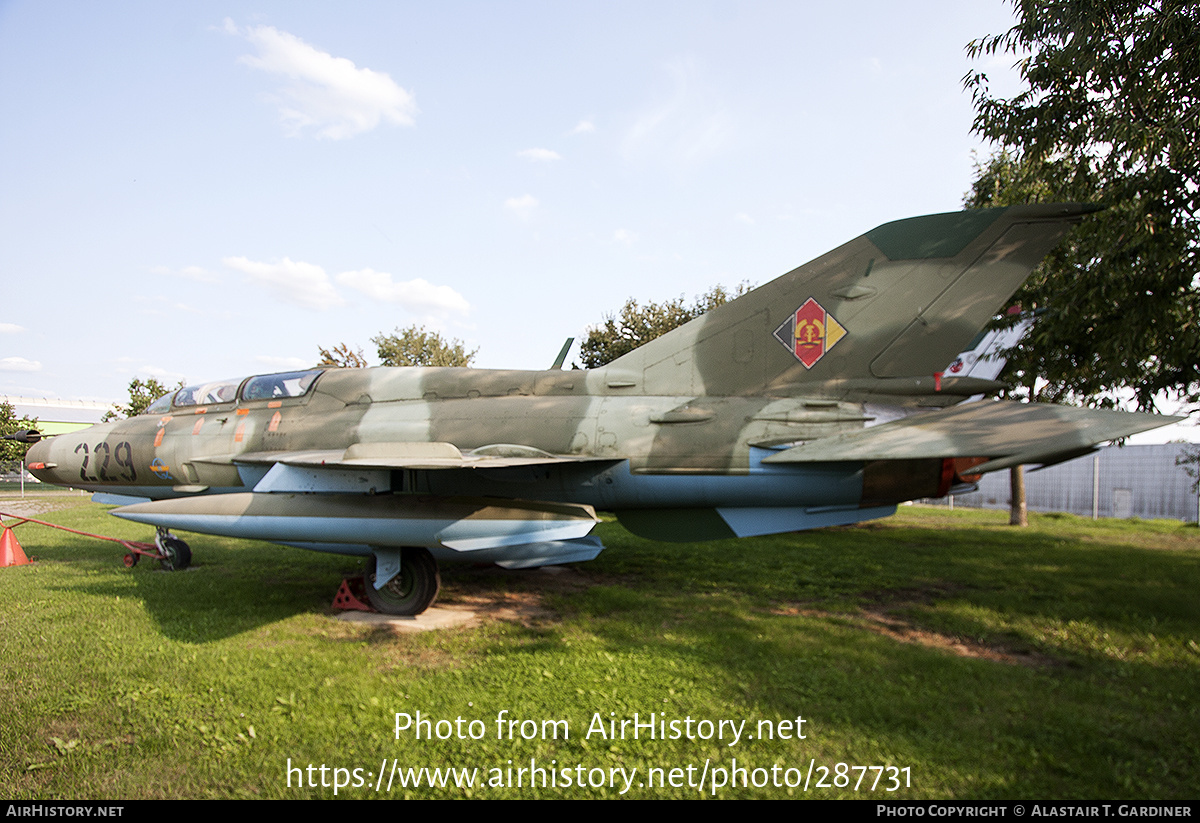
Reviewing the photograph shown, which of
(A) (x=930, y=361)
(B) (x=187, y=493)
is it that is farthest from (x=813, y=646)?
(B) (x=187, y=493)

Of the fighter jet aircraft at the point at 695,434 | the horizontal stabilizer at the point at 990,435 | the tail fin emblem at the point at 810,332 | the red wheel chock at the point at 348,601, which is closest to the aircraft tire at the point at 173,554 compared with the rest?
the fighter jet aircraft at the point at 695,434

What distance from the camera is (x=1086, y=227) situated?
7.76 metres

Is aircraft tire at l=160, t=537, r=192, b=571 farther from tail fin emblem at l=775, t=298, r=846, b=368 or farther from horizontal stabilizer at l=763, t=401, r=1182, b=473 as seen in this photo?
tail fin emblem at l=775, t=298, r=846, b=368

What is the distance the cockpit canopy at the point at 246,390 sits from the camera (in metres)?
7.85

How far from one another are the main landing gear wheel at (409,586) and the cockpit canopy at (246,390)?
2.81m

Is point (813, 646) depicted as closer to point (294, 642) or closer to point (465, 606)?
point (465, 606)

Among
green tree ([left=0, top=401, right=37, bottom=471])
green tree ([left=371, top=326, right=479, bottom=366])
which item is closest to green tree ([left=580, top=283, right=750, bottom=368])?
green tree ([left=371, top=326, right=479, bottom=366])

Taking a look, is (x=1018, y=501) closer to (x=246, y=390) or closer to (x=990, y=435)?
(x=990, y=435)

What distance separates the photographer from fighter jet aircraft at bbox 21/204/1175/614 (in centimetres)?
567

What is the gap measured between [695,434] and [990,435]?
102 inches

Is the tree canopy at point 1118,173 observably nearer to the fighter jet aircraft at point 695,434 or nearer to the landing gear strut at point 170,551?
the fighter jet aircraft at point 695,434

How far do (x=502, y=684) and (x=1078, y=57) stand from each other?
9.11 m

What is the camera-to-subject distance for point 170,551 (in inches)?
340

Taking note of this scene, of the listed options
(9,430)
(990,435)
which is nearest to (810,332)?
(990,435)
